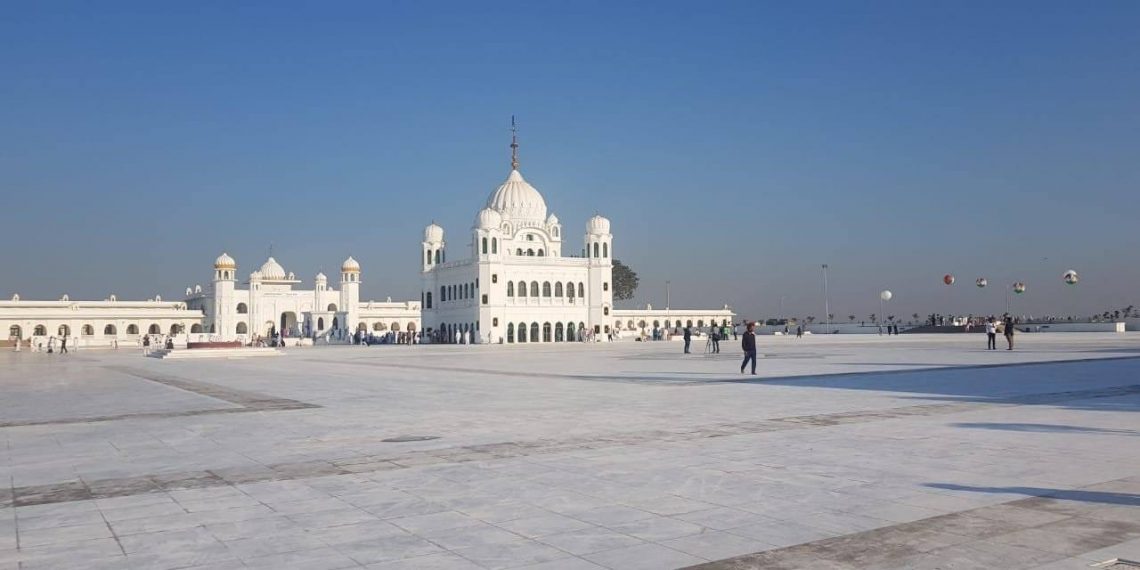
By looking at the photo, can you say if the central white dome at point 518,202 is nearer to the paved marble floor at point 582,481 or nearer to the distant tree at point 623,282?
the distant tree at point 623,282

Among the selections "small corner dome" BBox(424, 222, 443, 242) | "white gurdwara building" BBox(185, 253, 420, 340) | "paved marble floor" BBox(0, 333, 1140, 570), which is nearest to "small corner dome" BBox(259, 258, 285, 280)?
"white gurdwara building" BBox(185, 253, 420, 340)

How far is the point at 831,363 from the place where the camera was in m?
29.2

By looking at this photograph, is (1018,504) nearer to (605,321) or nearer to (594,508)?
(594,508)

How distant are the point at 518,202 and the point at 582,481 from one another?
79.9 metres

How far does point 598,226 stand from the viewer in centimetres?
8350

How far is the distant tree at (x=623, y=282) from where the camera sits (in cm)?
11969

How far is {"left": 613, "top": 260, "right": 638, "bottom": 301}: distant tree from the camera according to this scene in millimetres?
119688

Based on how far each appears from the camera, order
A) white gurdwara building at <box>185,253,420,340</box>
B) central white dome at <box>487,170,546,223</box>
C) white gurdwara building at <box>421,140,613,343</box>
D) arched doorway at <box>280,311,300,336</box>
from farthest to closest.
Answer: arched doorway at <box>280,311,300,336</box> → white gurdwara building at <box>185,253,420,340</box> → central white dome at <box>487,170,546,223</box> → white gurdwara building at <box>421,140,613,343</box>

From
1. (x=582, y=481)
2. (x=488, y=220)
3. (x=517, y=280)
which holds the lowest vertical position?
(x=582, y=481)

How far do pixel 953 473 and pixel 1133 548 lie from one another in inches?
109

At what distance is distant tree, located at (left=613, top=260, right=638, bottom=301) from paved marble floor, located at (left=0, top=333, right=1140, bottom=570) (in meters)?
102

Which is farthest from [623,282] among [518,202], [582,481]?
[582,481]

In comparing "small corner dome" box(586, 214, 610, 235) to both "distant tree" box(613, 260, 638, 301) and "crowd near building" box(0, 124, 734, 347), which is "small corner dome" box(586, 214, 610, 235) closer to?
"crowd near building" box(0, 124, 734, 347)

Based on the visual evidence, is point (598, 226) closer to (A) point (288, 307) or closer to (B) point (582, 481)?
(A) point (288, 307)
